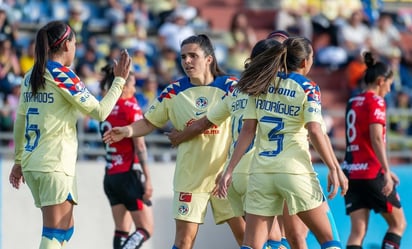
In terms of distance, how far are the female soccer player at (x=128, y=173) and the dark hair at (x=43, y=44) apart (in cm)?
217

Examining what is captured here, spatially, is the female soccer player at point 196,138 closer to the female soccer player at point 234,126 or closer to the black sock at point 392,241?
the female soccer player at point 234,126

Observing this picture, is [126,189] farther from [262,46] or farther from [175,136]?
[262,46]

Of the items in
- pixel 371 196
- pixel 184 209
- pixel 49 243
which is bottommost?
pixel 49 243

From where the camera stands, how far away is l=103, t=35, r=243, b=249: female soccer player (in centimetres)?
826

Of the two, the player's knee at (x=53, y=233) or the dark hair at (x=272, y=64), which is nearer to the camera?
the dark hair at (x=272, y=64)

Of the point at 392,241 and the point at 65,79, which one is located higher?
the point at 65,79

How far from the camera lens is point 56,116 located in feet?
25.3

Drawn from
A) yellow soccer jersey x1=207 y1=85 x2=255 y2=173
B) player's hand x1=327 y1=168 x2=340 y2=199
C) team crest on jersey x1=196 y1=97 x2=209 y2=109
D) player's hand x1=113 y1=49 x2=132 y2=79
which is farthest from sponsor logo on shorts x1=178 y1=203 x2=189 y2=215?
player's hand x1=327 y1=168 x2=340 y2=199

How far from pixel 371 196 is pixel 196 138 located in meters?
2.60

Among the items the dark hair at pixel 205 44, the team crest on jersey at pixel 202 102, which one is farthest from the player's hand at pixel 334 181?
the dark hair at pixel 205 44

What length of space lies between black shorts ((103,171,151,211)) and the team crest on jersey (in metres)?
1.94

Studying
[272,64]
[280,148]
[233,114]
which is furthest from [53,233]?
[272,64]

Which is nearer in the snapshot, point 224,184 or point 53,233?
point 224,184

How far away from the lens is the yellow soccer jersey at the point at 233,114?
778 cm
